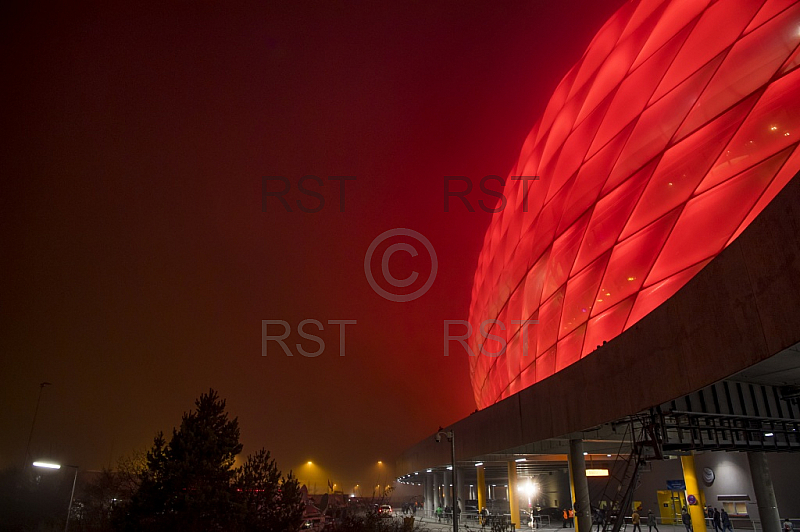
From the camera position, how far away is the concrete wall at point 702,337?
28.6ft

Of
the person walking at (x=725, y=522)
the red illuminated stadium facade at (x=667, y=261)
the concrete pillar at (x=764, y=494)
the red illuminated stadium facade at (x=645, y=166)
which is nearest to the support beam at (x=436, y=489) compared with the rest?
the red illuminated stadium facade at (x=667, y=261)

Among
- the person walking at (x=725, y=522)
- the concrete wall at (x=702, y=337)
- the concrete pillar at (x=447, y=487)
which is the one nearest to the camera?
the concrete wall at (x=702, y=337)

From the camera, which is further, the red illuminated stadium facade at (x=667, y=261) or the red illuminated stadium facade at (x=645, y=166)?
the red illuminated stadium facade at (x=645, y=166)

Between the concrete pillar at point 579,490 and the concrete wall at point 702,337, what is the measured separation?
381 centimetres

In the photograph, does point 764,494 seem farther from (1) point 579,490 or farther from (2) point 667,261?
(2) point 667,261

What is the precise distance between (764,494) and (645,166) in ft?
49.7

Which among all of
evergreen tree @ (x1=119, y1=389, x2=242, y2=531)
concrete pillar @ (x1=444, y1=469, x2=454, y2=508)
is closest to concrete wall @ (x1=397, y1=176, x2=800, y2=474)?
evergreen tree @ (x1=119, y1=389, x2=242, y2=531)

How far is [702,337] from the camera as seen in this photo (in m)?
11.7

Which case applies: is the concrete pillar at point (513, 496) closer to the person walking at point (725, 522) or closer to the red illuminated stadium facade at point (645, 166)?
the red illuminated stadium facade at point (645, 166)

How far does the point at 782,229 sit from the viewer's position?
8609 millimetres

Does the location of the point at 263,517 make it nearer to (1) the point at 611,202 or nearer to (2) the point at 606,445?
(1) the point at 611,202

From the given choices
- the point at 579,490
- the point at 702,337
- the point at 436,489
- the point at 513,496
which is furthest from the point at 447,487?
the point at 702,337

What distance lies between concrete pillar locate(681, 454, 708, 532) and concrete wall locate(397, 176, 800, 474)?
11.1 meters

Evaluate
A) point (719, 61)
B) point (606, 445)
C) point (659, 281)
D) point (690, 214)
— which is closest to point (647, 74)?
point (719, 61)
